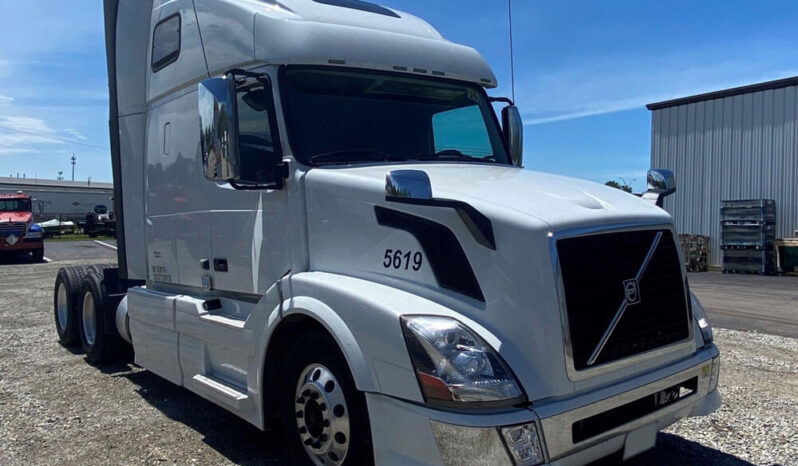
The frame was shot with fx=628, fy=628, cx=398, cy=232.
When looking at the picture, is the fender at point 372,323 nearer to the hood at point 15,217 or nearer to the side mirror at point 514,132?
the side mirror at point 514,132

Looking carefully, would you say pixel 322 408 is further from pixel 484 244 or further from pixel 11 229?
pixel 11 229

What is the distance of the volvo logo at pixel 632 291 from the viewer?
10.7 feet

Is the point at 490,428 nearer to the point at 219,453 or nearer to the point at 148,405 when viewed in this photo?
the point at 219,453

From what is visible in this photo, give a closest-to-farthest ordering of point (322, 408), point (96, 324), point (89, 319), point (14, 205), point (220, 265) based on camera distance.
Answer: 1. point (322, 408)
2. point (220, 265)
3. point (96, 324)
4. point (89, 319)
5. point (14, 205)

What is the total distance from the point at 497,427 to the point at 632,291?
1096 mm

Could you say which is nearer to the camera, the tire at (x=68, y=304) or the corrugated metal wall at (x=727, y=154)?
the tire at (x=68, y=304)

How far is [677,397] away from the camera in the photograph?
3.54 metres

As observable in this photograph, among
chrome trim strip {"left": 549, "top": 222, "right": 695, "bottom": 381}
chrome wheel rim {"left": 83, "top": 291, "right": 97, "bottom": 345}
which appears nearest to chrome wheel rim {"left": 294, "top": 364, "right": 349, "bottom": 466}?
chrome trim strip {"left": 549, "top": 222, "right": 695, "bottom": 381}

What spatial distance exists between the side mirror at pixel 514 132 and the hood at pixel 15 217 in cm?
2392

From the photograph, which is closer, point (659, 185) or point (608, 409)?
point (608, 409)

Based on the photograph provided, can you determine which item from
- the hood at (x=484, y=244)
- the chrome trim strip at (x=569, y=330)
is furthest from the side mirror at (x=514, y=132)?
the chrome trim strip at (x=569, y=330)

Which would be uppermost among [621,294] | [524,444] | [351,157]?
[351,157]

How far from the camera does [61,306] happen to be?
838 centimetres

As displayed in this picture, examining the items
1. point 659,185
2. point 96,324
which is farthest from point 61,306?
point 659,185
